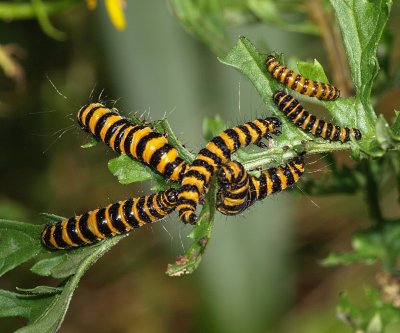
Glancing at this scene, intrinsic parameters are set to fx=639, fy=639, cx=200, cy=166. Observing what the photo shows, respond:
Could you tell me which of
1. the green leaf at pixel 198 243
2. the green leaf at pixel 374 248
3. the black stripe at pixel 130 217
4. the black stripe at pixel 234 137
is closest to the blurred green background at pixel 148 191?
the green leaf at pixel 374 248

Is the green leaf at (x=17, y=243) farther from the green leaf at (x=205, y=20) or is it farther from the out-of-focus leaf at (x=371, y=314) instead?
the green leaf at (x=205, y=20)

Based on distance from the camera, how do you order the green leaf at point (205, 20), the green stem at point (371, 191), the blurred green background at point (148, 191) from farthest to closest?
1. the blurred green background at point (148, 191)
2. the green leaf at point (205, 20)
3. the green stem at point (371, 191)

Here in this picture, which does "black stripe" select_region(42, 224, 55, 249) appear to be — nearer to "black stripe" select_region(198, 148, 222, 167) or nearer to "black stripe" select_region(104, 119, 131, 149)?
"black stripe" select_region(104, 119, 131, 149)

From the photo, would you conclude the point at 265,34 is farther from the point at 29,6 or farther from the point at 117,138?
the point at 117,138

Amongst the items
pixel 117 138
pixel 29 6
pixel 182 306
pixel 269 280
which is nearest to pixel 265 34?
pixel 29 6

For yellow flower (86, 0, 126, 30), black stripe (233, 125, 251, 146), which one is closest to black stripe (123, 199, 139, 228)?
black stripe (233, 125, 251, 146)

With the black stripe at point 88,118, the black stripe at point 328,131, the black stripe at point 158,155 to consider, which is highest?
the black stripe at point 88,118

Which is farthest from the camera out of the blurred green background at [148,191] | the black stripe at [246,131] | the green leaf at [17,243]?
the blurred green background at [148,191]

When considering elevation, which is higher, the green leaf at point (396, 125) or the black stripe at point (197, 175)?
the black stripe at point (197, 175)
